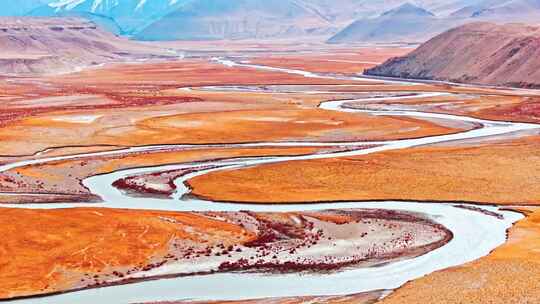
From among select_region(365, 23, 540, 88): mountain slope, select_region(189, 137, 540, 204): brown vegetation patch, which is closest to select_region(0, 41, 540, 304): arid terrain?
select_region(189, 137, 540, 204): brown vegetation patch

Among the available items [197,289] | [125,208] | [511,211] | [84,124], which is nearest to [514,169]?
[511,211]

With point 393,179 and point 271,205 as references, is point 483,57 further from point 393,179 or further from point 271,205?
point 271,205

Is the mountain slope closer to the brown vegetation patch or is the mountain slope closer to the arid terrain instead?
the arid terrain

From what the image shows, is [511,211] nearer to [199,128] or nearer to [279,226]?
[279,226]

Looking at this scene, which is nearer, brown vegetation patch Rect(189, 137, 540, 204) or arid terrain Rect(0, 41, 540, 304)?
arid terrain Rect(0, 41, 540, 304)

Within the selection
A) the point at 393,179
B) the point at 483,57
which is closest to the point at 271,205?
the point at 393,179

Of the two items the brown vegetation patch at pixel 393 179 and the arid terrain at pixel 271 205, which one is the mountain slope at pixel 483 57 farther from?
the brown vegetation patch at pixel 393 179
